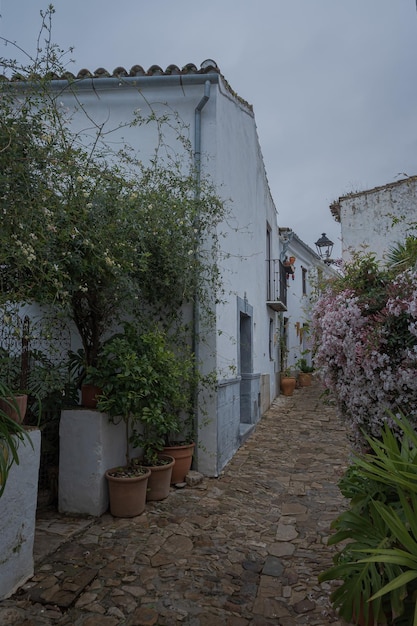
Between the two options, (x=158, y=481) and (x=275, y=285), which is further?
(x=275, y=285)

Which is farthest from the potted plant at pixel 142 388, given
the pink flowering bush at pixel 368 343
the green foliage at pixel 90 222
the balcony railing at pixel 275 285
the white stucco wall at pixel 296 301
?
the white stucco wall at pixel 296 301

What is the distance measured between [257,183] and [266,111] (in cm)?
161

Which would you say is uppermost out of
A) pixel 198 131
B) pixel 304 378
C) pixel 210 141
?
pixel 198 131

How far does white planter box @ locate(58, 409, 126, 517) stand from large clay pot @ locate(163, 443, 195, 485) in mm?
922

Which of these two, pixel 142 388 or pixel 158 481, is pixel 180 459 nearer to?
pixel 158 481

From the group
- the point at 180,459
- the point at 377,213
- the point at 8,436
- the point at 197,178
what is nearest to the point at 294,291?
the point at 377,213

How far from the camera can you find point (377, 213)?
1159cm

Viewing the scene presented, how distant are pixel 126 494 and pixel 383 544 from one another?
2.70 m

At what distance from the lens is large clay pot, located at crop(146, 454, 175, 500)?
4.41 metres

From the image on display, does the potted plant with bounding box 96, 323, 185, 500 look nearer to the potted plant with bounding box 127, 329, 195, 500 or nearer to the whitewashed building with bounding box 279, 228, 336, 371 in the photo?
the potted plant with bounding box 127, 329, 195, 500

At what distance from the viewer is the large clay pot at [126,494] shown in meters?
3.96

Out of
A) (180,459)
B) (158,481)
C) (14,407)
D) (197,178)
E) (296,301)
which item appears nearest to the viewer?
(14,407)

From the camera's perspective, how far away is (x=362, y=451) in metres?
3.28

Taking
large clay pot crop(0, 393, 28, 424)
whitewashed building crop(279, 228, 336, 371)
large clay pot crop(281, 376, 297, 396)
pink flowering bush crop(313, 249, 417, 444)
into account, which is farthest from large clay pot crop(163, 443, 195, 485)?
whitewashed building crop(279, 228, 336, 371)
